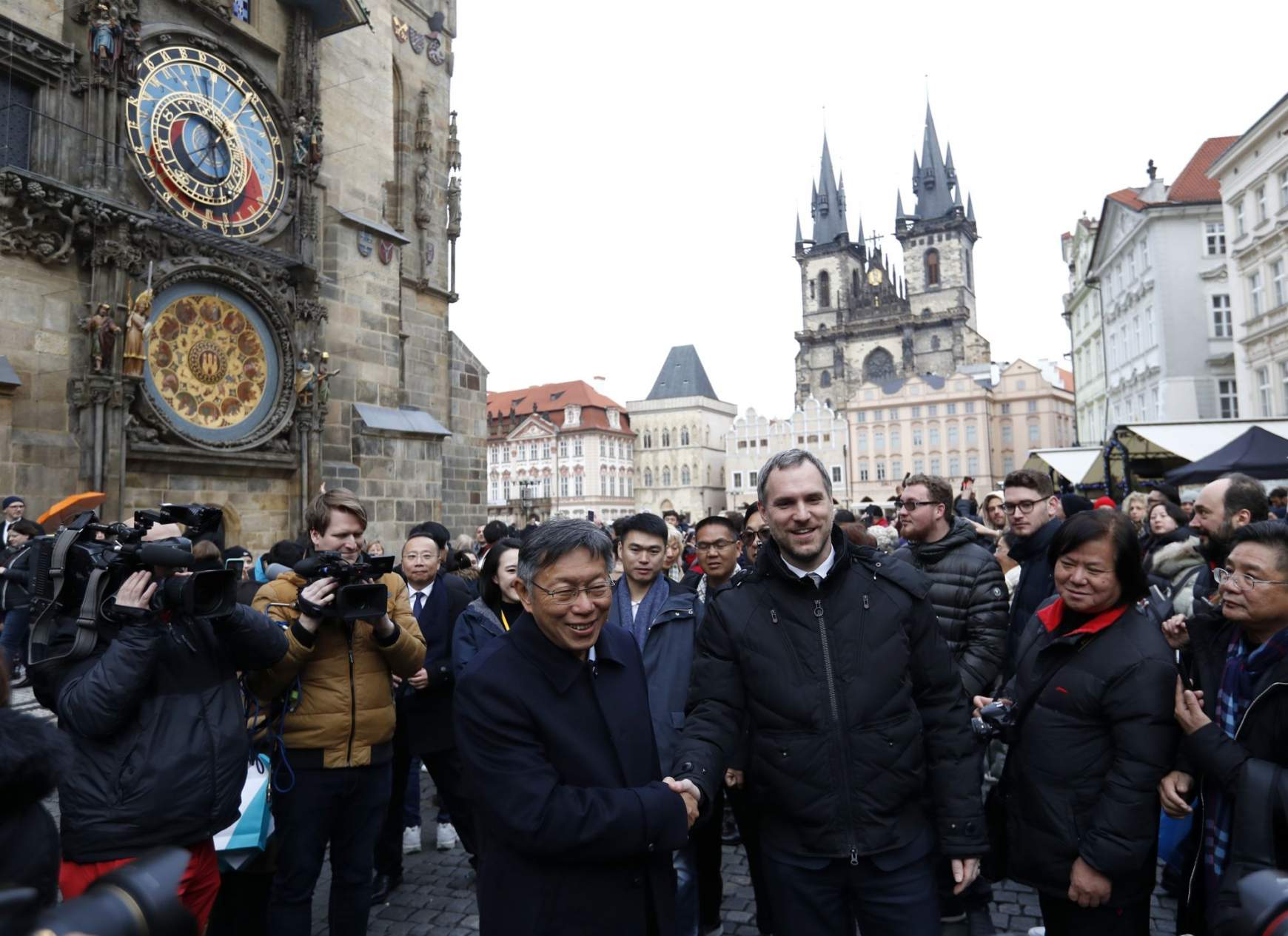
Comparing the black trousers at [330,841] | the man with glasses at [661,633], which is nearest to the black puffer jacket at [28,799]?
the black trousers at [330,841]

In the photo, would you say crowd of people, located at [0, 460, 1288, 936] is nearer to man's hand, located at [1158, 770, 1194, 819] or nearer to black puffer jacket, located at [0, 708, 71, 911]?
man's hand, located at [1158, 770, 1194, 819]

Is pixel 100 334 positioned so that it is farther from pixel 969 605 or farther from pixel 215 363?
pixel 969 605

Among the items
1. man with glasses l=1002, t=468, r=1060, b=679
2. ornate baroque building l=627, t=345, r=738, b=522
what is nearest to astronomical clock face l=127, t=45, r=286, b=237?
man with glasses l=1002, t=468, r=1060, b=679

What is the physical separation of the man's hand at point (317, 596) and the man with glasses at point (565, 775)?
121 cm

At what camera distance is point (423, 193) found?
1675cm

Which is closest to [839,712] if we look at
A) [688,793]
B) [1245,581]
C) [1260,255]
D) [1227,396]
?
[688,793]

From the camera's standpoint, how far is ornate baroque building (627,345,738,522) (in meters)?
75.5

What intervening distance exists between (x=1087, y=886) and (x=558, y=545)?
1.88 meters

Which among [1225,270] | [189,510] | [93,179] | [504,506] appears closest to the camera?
[189,510]

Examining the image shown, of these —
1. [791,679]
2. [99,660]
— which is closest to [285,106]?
[99,660]

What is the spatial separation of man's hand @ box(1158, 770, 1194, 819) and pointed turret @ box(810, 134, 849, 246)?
3789 inches

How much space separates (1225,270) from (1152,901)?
30.3m

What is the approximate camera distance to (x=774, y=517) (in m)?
2.60

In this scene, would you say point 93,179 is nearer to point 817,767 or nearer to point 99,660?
point 99,660
